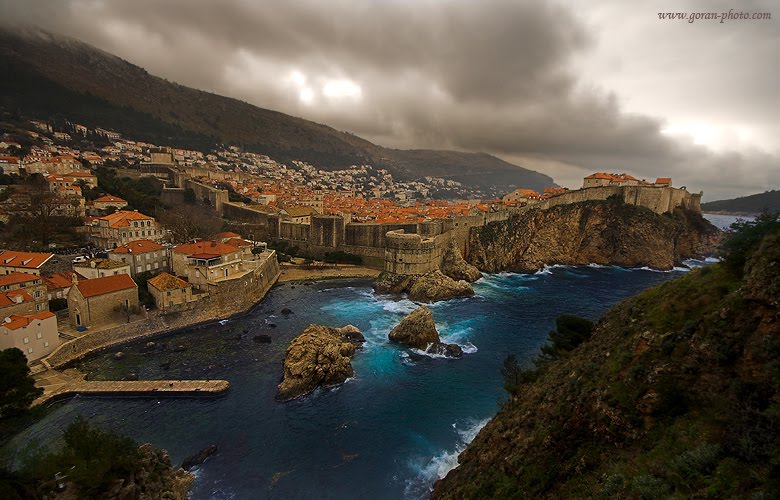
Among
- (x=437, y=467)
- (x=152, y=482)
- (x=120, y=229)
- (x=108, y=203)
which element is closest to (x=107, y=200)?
(x=108, y=203)

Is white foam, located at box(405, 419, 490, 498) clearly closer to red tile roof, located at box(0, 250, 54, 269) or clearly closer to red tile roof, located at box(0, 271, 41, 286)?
red tile roof, located at box(0, 271, 41, 286)

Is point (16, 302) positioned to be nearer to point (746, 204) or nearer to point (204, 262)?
point (204, 262)

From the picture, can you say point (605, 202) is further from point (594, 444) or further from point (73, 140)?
point (73, 140)

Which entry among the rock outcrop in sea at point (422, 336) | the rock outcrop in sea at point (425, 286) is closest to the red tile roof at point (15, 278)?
the rock outcrop in sea at point (422, 336)

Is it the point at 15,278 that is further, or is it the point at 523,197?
the point at 523,197

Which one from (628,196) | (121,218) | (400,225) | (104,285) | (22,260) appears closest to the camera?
(104,285)

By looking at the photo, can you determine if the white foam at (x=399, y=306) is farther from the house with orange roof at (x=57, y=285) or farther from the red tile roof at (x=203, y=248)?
the house with orange roof at (x=57, y=285)
